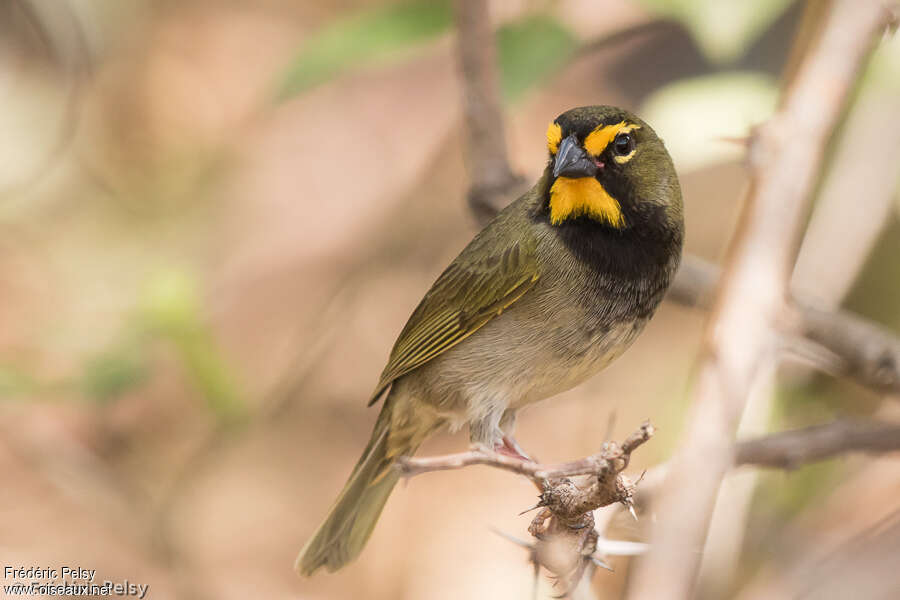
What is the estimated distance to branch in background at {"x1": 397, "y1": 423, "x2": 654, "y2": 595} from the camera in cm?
203

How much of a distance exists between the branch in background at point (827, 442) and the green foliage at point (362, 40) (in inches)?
67.8

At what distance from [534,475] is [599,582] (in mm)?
3603

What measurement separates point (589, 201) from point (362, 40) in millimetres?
922

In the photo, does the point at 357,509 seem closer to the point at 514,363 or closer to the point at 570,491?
the point at 514,363

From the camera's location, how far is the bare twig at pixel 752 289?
5.90ft

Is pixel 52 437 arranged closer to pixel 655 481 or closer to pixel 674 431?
pixel 674 431

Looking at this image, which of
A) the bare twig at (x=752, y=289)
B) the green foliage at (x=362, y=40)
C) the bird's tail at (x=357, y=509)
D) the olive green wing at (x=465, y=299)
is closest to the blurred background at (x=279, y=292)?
the green foliage at (x=362, y=40)

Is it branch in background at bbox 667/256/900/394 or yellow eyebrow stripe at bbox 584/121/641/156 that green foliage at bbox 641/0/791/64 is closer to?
yellow eyebrow stripe at bbox 584/121/641/156

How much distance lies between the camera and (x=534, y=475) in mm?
2162

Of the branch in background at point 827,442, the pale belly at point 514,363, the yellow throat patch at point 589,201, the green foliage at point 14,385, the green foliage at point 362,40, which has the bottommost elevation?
the branch in background at point 827,442

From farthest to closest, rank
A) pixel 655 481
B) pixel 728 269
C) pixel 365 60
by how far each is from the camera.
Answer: pixel 365 60, pixel 655 481, pixel 728 269

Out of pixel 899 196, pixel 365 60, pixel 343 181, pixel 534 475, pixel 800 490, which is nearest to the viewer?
pixel 534 475

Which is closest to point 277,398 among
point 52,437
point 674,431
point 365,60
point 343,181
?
point 52,437

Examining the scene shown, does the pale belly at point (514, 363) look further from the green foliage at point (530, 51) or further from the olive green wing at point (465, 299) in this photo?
the green foliage at point (530, 51)
